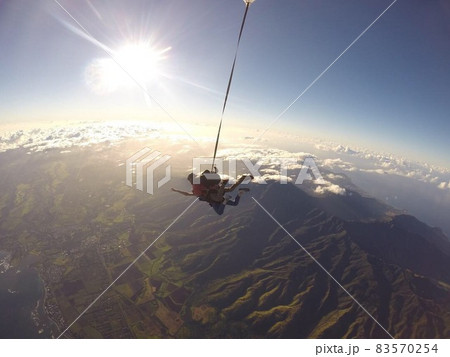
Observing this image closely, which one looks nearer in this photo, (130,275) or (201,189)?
(201,189)

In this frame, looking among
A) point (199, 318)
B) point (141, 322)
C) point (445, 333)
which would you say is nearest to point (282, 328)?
point (199, 318)

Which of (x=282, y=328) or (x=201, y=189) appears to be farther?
(x=282, y=328)
